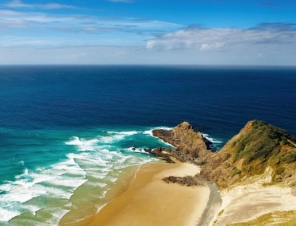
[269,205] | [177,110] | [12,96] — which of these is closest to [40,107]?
[12,96]

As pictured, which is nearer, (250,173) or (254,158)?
(250,173)

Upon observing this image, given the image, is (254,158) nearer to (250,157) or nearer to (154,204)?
(250,157)

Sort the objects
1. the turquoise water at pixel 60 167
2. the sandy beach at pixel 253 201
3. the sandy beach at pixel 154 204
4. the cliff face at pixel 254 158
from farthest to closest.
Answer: the cliff face at pixel 254 158, the turquoise water at pixel 60 167, the sandy beach at pixel 154 204, the sandy beach at pixel 253 201

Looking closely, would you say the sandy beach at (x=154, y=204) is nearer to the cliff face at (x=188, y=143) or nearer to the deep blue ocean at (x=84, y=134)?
the deep blue ocean at (x=84, y=134)

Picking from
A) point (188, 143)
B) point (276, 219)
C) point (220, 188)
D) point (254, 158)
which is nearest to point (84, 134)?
point (188, 143)

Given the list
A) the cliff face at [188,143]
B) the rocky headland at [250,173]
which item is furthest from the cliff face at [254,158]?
the cliff face at [188,143]

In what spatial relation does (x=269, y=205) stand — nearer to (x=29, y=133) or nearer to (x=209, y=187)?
(x=209, y=187)
